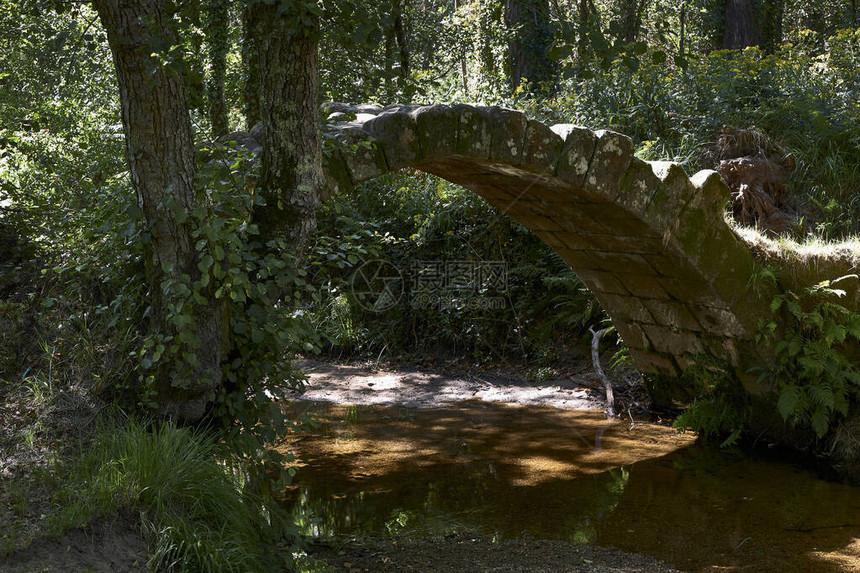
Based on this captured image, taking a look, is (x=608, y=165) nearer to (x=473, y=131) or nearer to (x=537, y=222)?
(x=473, y=131)

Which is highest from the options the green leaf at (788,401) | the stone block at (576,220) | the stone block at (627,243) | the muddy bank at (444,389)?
the stone block at (576,220)

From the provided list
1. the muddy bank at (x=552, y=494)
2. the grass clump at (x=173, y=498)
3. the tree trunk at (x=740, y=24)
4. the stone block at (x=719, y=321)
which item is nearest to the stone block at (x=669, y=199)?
the stone block at (x=719, y=321)

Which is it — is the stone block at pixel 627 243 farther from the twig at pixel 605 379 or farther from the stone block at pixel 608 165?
the twig at pixel 605 379

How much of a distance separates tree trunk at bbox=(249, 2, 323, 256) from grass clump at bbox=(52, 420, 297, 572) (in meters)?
1.21

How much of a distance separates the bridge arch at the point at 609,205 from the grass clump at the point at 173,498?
1731 mm

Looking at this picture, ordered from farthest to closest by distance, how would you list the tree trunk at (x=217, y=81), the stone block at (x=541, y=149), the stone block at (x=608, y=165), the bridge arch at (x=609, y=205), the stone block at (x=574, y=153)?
the tree trunk at (x=217, y=81) → the stone block at (x=608, y=165) → the stone block at (x=574, y=153) → the stone block at (x=541, y=149) → the bridge arch at (x=609, y=205)

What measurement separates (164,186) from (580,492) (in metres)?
3.44

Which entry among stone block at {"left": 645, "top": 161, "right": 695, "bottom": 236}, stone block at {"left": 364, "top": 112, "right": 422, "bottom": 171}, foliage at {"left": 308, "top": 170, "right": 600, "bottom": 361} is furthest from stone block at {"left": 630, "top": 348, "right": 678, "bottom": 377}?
stone block at {"left": 364, "top": 112, "right": 422, "bottom": 171}

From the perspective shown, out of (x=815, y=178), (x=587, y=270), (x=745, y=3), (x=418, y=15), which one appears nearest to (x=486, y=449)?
(x=587, y=270)

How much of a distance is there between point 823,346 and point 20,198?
6.21 meters

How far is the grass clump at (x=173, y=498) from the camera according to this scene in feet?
10.0

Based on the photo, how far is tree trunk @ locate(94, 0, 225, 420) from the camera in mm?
3459

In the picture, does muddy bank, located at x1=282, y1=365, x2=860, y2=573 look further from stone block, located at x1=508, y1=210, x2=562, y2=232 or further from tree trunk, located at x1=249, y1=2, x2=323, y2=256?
stone block, located at x1=508, y1=210, x2=562, y2=232

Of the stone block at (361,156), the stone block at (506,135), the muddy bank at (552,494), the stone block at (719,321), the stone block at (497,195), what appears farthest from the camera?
the stone block at (719,321)
